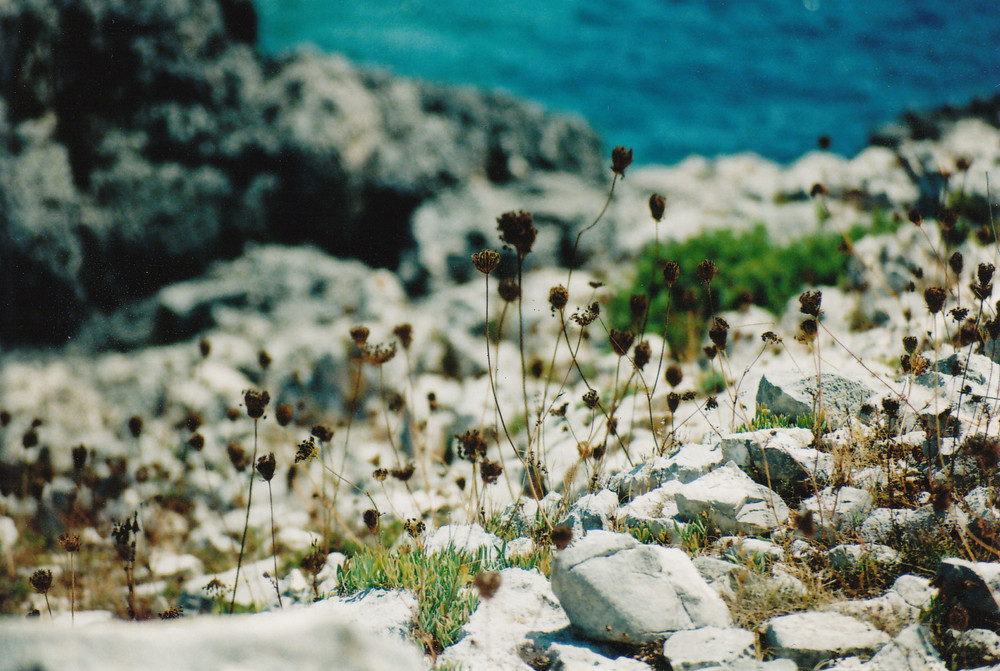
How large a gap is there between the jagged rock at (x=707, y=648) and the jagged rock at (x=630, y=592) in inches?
3.1

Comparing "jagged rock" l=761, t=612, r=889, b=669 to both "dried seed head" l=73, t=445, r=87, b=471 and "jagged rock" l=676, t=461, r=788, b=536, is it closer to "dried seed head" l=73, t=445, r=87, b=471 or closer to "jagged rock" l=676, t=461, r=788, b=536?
"jagged rock" l=676, t=461, r=788, b=536

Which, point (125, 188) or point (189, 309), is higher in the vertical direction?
point (125, 188)

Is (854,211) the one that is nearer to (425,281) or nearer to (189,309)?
(425,281)

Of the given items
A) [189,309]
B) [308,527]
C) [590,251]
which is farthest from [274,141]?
[308,527]

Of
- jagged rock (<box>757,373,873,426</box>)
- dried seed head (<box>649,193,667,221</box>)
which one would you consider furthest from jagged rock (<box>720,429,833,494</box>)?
dried seed head (<box>649,193,667,221</box>)

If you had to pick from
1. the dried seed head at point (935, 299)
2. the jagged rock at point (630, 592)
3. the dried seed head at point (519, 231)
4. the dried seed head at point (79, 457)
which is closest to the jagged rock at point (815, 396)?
the dried seed head at point (935, 299)

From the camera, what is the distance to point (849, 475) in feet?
9.55

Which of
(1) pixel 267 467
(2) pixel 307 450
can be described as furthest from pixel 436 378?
(1) pixel 267 467

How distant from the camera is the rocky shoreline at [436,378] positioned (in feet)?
7.66

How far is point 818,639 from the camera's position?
213 centimetres

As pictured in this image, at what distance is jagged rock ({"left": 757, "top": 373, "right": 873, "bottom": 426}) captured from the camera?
3.37 meters

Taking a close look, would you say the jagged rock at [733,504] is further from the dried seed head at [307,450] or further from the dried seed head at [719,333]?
the dried seed head at [307,450]

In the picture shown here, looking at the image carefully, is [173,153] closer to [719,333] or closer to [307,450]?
[307,450]

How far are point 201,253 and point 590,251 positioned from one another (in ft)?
16.1
